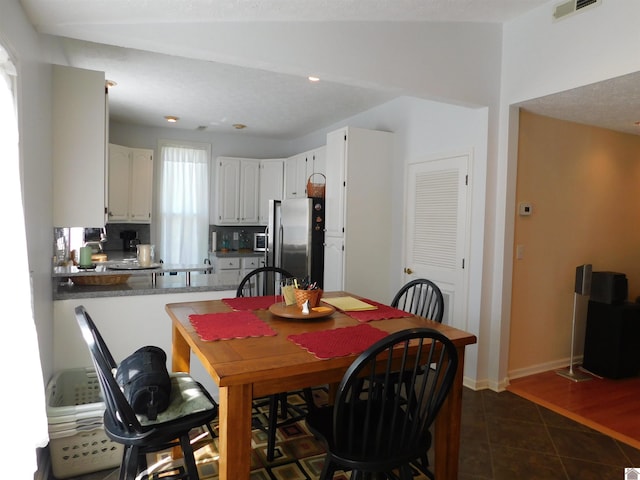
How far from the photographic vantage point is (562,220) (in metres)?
3.81

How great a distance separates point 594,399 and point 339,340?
264cm

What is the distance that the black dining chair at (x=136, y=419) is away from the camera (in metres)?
1.52

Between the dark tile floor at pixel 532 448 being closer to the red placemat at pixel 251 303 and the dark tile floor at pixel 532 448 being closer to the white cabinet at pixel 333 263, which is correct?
the red placemat at pixel 251 303

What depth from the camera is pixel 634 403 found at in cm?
323

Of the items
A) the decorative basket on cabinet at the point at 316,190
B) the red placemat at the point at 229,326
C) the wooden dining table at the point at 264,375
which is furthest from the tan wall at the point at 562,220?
the red placemat at the point at 229,326

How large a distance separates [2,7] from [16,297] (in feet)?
3.49

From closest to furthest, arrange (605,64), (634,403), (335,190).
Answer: (605,64)
(634,403)
(335,190)

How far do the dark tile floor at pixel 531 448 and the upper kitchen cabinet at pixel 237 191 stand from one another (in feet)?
13.2

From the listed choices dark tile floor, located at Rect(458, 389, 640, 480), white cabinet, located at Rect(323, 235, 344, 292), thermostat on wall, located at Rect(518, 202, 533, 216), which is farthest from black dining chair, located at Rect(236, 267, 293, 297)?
thermostat on wall, located at Rect(518, 202, 533, 216)

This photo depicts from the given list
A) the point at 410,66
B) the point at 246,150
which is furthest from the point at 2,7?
the point at 246,150

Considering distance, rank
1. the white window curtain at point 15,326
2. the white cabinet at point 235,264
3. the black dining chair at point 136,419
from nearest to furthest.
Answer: the white window curtain at point 15,326 → the black dining chair at point 136,419 → the white cabinet at point 235,264

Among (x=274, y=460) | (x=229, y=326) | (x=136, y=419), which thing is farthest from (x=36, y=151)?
(x=274, y=460)

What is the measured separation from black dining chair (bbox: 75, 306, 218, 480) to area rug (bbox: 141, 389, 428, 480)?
542 millimetres

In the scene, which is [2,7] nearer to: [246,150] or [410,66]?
[410,66]
